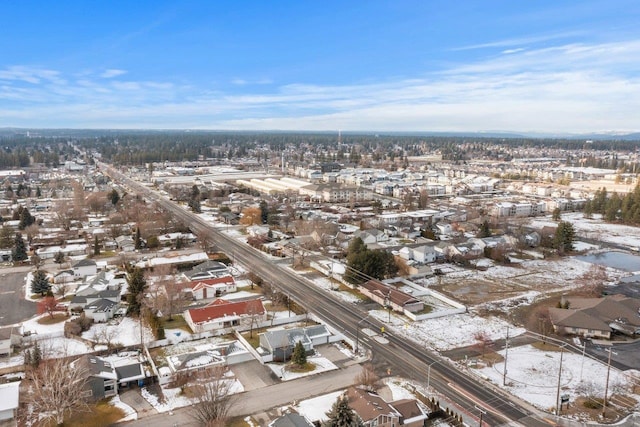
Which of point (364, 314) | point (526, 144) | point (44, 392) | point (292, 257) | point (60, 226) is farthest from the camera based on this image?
point (526, 144)

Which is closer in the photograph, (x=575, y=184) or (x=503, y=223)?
(x=503, y=223)

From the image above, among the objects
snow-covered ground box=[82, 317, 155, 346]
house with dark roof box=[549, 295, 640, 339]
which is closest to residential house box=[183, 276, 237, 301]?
snow-covered ground box=[82, 317, 155, 346]

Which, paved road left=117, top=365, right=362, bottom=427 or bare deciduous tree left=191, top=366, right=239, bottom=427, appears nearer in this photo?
bare deciduous tree left=191, top=366, right=239, bottom=427

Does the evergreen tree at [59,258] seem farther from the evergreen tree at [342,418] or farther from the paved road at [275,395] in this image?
the evergreen tree at [342,418]

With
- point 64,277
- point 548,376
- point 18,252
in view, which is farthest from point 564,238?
point 18,252

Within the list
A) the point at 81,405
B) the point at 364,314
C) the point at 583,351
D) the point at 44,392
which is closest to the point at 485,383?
the point at 583,351

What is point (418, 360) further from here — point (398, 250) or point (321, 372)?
point (398, 250)

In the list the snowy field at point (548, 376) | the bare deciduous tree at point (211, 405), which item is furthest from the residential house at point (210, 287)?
the snowy field at point (548, 376)

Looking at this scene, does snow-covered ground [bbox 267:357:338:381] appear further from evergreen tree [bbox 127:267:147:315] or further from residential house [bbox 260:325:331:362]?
evergreen tree [bbox 127:267:147:315]
